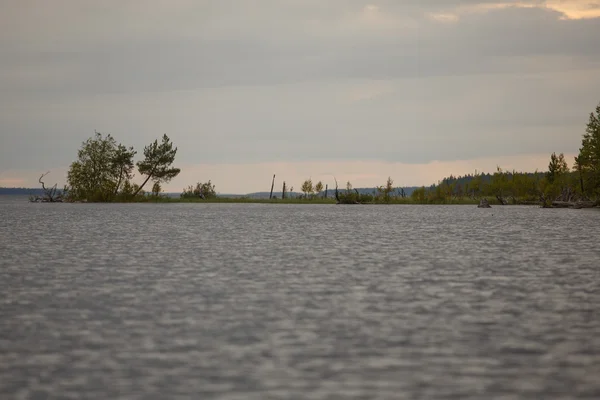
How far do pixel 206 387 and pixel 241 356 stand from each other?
1.78 meters

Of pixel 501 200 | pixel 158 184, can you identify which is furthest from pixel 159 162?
pixel 501 200

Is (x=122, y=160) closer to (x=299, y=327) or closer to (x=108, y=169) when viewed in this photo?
(x=108, y=169)

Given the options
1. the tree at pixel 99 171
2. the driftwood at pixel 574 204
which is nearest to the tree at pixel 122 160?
the tree at pixel 99 171

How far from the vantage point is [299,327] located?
44.4 feet

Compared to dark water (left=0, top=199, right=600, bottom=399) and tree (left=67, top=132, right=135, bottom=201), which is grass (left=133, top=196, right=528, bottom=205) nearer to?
tree (left=67, top=132, right=135, bottom=201)

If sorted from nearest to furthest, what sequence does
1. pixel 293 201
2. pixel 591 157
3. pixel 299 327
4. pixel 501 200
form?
pixel 299 327, pixel 591 157, pixel 501 200, pixel 293 201

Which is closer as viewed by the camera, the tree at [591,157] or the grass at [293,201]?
the tree at [591,157]

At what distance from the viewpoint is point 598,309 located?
1579 cm

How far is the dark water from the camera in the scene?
9.50 m

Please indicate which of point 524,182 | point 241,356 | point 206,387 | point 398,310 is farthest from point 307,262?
point 524,182

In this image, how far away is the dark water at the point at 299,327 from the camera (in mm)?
9500

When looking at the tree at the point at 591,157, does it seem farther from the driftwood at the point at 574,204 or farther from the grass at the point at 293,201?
the grass at the point at 293,201

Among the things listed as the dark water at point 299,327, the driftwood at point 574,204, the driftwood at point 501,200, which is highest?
the driftwood at point 501,200

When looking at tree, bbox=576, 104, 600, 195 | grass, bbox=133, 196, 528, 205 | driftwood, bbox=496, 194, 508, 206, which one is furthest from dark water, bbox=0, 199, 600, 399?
grass, bbox=133, 196, 528, 205
